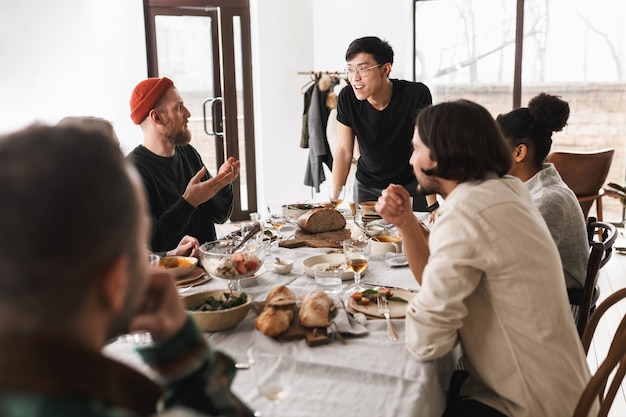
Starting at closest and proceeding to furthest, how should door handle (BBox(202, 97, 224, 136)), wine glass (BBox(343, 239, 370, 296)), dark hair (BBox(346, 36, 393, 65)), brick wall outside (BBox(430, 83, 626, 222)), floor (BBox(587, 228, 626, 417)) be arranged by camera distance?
1. wine glass (BBox(343, 239, 370, 296))
2. floor (BBox(587, 228, 626, 417))
3. dark hair (BBox(346, 36, 393, 65))
4. brick wall outside (BBox(430, 83, 626, 222))
5. door handle (BBox(202, 97, 224, 136))

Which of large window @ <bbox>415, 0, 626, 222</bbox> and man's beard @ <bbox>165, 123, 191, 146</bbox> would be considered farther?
large window @ <bbox>415, 0, 626, 222</bbox>

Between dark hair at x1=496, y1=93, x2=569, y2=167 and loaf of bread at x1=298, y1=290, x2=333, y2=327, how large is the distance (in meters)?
0.97

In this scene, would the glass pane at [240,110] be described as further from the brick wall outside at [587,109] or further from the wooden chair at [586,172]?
the wooden chair at [586,172]

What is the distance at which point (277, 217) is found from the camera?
274 cm

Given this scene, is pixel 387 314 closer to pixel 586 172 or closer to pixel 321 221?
pixel 321 221

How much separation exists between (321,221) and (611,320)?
7.25 ft

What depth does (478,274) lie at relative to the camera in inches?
53.9

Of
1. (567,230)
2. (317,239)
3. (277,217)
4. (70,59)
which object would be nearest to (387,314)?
(567,230)

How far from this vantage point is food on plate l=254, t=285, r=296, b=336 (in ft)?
4.74

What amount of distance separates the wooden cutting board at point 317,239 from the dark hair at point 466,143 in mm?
952

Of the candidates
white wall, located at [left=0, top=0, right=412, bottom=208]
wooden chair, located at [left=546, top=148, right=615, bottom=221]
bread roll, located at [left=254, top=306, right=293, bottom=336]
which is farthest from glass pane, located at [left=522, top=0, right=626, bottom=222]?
bread roll, located at [left=254, top=306, right=293, bottom=336]

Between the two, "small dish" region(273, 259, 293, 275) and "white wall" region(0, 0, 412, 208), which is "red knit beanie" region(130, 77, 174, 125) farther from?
"white wall" region(0, 0, 412, 208)

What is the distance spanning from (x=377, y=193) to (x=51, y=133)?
2945 mm

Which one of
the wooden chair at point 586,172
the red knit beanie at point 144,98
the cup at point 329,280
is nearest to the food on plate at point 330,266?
the cup at point 329,280
